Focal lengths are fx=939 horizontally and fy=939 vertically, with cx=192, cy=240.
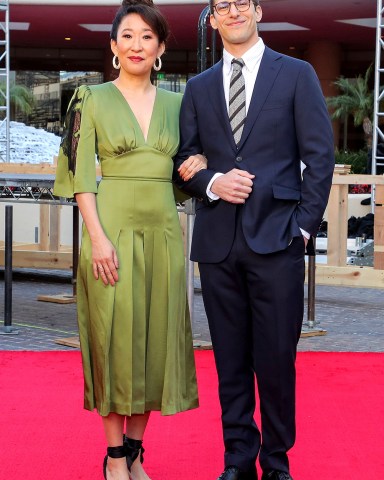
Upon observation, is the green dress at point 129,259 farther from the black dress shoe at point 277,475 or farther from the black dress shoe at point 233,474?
the black dress shoe at point 277,475

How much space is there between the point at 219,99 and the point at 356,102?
95.7 ft

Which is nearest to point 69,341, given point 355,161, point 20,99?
point 355,161

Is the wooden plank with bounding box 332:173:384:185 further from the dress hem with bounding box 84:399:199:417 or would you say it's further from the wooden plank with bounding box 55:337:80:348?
the dress hem with bounding box 84:399:199:417

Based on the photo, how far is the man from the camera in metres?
3.44

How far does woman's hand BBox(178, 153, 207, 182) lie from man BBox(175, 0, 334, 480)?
0.03 meters

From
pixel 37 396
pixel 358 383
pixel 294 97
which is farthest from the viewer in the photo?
pixel 358 383

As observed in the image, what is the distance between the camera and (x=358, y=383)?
5555 millimetres

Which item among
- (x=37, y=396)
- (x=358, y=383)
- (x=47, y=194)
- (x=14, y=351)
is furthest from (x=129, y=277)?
(x=47, y=194)

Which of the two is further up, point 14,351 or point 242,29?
point 242,29

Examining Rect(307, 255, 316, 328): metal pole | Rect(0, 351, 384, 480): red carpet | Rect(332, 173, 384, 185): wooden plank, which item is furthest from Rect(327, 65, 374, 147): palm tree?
Rect(0, 351, 384, 480): red carpet

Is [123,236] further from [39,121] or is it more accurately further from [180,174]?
[39,121]

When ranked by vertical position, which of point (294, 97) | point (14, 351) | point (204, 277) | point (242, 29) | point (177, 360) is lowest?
point (14, 351)

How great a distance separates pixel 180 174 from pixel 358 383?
246cm

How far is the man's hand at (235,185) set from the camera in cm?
343
